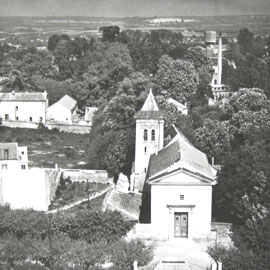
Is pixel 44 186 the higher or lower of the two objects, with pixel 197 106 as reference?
lower

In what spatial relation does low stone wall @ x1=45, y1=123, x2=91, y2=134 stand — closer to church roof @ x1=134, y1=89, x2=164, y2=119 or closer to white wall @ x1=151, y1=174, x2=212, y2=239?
church roof @ x1=134, y1=89, x2=164, y2=119

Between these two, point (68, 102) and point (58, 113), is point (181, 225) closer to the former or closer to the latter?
point (58, 113)

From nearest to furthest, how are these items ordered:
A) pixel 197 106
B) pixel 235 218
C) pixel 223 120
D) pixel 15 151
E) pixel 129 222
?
pixel 129 222 < pixel 235 218 < pixel 15 151 < pixel 223 120 < pixel 197 106

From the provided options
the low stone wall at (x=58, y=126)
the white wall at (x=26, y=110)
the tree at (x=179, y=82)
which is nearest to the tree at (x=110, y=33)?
the tree at (x=179, y=82)

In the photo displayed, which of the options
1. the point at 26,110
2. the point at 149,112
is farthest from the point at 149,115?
the point at 26,110

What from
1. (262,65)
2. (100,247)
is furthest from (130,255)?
(262,65)

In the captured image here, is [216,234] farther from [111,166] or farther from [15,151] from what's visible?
[15,151]

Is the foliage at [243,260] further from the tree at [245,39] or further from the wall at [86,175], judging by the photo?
the tree at [245,39]
